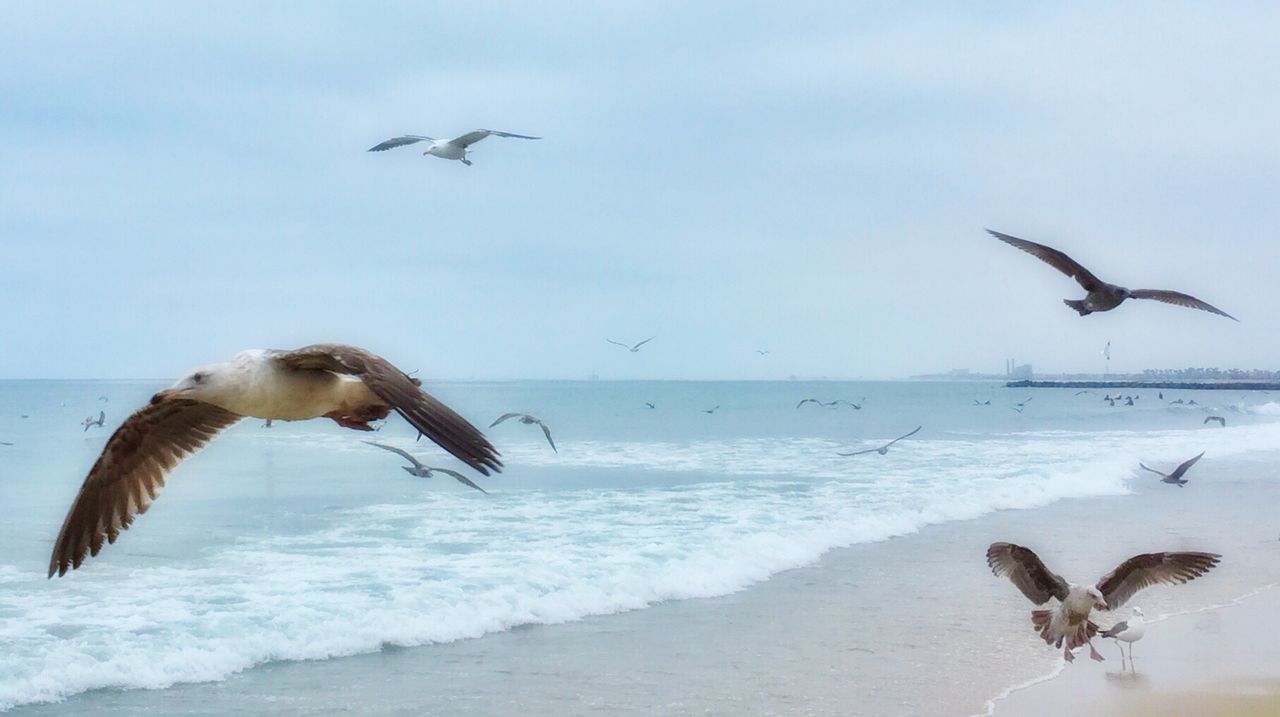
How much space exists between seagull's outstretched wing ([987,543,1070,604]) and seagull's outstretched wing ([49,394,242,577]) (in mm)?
6141

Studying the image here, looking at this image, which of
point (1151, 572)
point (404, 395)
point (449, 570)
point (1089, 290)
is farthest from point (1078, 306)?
point (449, 570)

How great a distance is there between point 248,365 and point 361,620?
9.71 m

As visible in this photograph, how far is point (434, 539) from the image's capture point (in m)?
18.4

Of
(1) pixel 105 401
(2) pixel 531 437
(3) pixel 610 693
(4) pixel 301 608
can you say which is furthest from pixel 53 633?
(1) pixel 105 401

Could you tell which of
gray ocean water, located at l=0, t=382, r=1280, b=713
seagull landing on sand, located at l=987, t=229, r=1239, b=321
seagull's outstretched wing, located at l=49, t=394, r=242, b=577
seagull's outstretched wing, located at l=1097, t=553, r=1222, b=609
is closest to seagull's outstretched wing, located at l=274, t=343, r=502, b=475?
seagull's outstretched wing, located at l=49, t=394, r=242, b=577

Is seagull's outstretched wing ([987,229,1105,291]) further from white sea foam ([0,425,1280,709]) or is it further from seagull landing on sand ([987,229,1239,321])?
white sea foam ([0,425,1280,709])

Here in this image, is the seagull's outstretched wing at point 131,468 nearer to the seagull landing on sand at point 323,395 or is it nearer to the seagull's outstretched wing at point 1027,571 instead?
the seagull landing on sand at point 323,395

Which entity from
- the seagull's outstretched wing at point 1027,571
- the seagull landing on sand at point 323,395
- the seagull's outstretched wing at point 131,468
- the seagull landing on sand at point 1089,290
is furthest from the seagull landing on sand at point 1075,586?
the seagull landing on sand at point 323,395

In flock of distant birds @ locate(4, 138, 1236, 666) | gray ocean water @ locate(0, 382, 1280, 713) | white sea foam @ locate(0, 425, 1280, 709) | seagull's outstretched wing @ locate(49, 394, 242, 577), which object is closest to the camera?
flock of distant birds @ locate(4, 138, 1236, 666)

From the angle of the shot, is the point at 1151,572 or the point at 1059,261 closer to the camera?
the point at 1059,261

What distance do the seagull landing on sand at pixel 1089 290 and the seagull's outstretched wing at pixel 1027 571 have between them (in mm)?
1940

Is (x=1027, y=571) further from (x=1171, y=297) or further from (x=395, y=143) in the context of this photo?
(x=395, y=143)

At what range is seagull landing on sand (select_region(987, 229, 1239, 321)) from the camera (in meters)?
8.34

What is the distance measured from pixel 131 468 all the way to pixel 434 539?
13.6 meters
